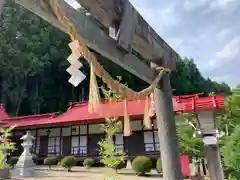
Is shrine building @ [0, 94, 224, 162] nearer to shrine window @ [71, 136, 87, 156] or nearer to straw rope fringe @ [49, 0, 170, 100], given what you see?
shrine window @ [71, 136, 87, 156]

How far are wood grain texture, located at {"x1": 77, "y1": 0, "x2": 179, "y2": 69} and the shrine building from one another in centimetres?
805

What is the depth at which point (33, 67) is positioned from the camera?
878 inches

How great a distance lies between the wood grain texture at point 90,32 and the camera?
1.42m

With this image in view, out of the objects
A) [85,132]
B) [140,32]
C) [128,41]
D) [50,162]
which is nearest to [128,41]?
[128,41]

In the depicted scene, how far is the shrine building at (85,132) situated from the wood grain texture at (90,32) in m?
9.08

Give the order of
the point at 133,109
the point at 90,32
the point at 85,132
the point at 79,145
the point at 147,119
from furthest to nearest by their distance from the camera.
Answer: the point at 85,132
the point at 79,145
the point at 133,109
the point at 147,119
the point at 90,32

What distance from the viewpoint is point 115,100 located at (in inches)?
110

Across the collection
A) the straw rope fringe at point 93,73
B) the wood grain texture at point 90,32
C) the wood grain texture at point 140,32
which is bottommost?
the straw rope fringe at point 93,73

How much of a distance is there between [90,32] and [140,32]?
831 millimetres

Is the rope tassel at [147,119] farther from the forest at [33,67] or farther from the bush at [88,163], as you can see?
the forest at [33,67]

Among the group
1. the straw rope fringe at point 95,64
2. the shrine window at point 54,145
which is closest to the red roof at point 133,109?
the shrine window at point 54,145

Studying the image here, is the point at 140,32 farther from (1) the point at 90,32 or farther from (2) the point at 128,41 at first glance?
(1) the point at 90,32

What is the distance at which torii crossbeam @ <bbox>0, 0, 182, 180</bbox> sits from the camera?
66.8 inches

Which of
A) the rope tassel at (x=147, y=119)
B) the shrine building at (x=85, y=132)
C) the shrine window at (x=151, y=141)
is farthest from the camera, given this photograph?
the shrine window at (x=151, y=141)
